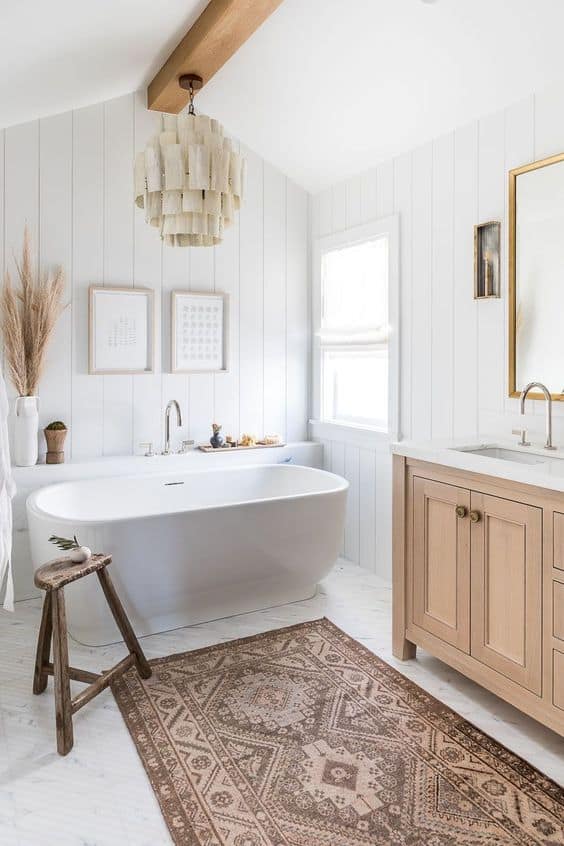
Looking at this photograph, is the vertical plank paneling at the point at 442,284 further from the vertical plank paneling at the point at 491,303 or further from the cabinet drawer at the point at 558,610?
the cabinet drawer at the point at 558,610

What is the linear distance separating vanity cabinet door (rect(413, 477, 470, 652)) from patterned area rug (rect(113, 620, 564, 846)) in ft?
0.91

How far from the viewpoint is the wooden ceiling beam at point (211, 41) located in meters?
2.62

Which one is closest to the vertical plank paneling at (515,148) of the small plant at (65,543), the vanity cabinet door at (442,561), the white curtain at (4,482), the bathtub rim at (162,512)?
the vanity cabinet door at (442,561)

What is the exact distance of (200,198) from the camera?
253cm

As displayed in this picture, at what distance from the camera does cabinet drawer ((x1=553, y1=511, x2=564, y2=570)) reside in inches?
75.8

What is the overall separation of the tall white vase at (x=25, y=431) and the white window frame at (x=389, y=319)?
6.21 ft

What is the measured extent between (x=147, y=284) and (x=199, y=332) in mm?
448

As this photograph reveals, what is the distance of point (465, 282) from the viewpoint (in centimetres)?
300

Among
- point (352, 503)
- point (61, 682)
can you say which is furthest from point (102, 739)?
point (352, 503)

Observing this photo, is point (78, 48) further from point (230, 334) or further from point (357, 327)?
point (357, 327)

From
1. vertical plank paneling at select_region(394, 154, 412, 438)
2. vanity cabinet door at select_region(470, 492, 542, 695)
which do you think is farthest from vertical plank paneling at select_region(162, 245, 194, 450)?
vanity cabinet door at select_region(470, 492, 542, 695)

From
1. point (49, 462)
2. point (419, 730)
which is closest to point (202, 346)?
point (49, 462)

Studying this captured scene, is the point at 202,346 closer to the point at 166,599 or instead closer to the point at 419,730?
the point at 166,599

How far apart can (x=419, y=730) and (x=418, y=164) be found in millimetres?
2735
